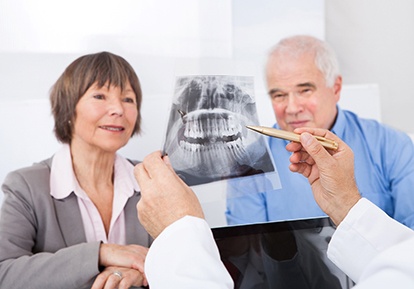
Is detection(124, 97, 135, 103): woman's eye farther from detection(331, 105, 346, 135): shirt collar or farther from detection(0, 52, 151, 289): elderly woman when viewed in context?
detection(331, 105, 346, 135): shirt collar

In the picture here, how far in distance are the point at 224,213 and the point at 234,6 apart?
616 mm

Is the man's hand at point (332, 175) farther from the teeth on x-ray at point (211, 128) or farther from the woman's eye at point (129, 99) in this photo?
the woman's eye at point (129, 99)

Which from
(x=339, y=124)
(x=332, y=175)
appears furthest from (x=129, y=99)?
(x=339, y=124)

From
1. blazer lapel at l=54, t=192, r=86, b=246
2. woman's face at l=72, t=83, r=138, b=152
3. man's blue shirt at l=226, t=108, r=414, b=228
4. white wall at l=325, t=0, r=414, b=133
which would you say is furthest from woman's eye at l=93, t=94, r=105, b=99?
white wall at l=325, t=0, r=414, b=133

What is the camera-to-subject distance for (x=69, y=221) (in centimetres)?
126

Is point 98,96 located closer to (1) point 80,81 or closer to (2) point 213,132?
(1) point 80,81

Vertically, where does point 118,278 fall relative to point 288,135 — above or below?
below

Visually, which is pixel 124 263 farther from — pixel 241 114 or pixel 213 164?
pixel 241 114

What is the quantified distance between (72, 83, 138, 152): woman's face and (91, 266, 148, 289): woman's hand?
1.03 feet

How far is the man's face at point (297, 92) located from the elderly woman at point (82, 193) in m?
0.41

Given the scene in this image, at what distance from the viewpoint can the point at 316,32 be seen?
178cm

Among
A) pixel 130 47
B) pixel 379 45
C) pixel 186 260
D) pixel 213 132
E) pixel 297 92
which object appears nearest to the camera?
pixel 186 260

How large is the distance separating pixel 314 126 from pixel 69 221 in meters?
0.75

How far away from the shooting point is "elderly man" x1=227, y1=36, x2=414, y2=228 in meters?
1.52
